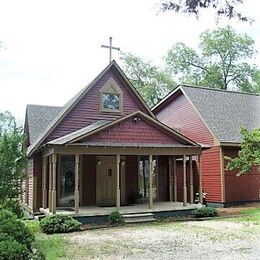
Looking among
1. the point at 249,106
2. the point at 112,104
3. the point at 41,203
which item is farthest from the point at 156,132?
the point at 249,106

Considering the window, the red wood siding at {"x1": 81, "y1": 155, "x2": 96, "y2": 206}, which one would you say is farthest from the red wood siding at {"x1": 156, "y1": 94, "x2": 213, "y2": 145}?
the red wood siding at {"x1": 81, "y1": 155, "x2": 96, "y2": 206}

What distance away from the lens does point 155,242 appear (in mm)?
10930

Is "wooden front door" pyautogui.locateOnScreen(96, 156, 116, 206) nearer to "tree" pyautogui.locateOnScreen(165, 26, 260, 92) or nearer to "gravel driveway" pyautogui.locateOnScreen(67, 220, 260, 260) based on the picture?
"gravel driveway" pyautogui.locateOnScreen(67, 220, 260, 260)

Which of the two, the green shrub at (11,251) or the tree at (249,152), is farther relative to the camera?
the tree at (249,152)

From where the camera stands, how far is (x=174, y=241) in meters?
11.0

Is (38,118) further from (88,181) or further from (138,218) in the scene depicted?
(138,218)

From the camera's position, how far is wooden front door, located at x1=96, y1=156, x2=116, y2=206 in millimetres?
18203

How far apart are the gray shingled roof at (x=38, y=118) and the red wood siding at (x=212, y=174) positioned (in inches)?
346

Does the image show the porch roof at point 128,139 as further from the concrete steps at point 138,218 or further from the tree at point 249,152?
the concrete steps at point 138,218

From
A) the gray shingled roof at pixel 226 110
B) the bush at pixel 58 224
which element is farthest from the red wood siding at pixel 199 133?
the bush at pixel 58 224

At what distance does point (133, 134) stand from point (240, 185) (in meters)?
7.61

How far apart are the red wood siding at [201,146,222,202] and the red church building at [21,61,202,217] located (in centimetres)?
214

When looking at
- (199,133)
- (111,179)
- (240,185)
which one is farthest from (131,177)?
(240,185)

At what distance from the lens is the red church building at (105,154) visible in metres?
15.8
